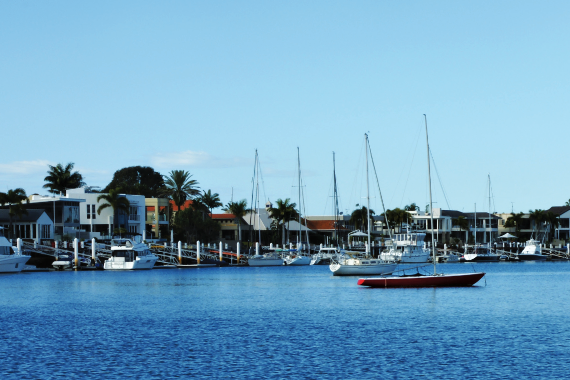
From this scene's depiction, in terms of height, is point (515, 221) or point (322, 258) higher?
point (515, 221)

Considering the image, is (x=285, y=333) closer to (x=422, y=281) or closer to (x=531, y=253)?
(x=422, y=281)

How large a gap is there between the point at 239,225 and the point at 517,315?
101 meters

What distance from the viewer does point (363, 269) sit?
88125 mm

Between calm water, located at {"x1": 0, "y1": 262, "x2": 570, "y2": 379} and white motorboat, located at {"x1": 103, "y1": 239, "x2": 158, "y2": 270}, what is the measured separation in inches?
1215

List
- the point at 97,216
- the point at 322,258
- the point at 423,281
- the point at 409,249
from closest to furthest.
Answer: the point at 423,281 < the point at 97,216 < the point at 409,249 < the point at 322,258

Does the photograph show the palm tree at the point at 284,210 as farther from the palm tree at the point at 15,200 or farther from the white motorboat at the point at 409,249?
the palm tree at the point at 15,200

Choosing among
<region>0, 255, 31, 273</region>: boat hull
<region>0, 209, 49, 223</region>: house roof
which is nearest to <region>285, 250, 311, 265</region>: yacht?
<region>0, 209, 49, 223</region>: house roof

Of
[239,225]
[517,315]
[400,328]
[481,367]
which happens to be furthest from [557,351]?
[239,225]

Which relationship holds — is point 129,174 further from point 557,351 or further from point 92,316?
point 557,351

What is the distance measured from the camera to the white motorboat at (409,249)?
131875 mm

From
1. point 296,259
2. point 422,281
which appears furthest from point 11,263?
point 422,281

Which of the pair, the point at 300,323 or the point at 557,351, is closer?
the point at 557,351

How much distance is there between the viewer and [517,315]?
50.4m

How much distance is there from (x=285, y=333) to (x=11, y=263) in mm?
63148
